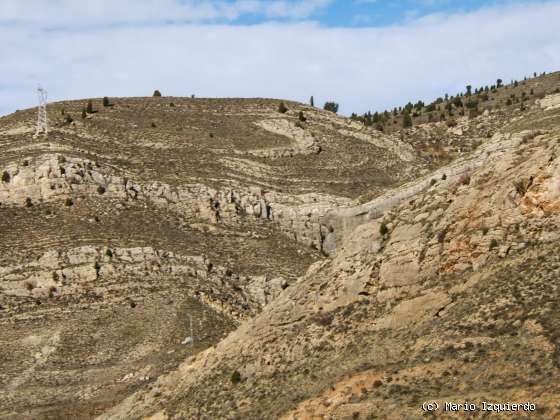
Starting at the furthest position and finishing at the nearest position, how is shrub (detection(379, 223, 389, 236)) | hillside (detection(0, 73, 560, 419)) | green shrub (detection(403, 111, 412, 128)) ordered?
green shrub (detection(403, 111, 412, 128)), shrub (detection(379, 223, 389, 236)), hillside (detection(0, 73, 560, 419))

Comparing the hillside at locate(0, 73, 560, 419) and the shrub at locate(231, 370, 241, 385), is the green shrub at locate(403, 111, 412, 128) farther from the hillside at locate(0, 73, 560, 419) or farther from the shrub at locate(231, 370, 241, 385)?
the shrub at locate(231, 370, 241, 385)

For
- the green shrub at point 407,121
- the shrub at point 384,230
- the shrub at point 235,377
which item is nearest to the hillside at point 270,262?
the shrub at point 384,230

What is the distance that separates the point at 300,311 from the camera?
133 ft

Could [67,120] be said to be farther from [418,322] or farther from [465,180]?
[418,322]

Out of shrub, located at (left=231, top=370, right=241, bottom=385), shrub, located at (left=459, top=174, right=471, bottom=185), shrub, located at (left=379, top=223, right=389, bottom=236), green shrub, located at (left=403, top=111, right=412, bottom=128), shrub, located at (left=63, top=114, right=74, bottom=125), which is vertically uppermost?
shrub, located at (left=63, top=114, right=74, bottom=125)

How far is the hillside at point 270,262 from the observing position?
108 ft

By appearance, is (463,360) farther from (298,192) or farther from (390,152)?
(390,152)

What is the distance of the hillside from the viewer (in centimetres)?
3291

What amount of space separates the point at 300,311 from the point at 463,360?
10799mm

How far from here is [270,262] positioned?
200ft

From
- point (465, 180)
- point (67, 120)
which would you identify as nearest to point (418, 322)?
point (465, 180)

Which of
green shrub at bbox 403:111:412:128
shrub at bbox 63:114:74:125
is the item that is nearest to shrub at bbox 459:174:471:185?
shrub at bbox 63:114:74:125

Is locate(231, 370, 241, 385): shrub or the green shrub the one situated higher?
the green shrub

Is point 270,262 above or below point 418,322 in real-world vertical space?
below
